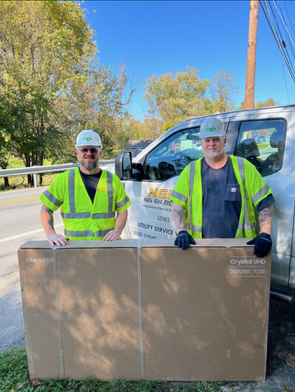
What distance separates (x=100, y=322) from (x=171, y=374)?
705 mm

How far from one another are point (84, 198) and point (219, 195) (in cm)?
121

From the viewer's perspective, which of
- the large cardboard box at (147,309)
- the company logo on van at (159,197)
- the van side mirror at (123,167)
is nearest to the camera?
the large cardboard box at (147,309)

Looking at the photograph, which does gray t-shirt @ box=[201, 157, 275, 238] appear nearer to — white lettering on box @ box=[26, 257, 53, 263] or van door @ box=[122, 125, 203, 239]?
van door @ box=[122, 125, 203, 239]

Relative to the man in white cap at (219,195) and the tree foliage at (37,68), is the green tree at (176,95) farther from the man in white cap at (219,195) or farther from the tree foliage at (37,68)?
the man in white cap at (219,195)

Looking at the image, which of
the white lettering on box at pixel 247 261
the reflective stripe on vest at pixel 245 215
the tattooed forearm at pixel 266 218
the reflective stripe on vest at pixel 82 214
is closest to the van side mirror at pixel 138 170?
the reflective stripe on vest at pixel 82 214

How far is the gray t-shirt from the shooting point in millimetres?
2537

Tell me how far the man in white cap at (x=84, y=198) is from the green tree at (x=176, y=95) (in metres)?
61.4

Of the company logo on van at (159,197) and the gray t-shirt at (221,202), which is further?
the company logo on van at (159,197)

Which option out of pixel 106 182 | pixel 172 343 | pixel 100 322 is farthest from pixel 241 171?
pixel 100 322

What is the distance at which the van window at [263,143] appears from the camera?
2797 mm

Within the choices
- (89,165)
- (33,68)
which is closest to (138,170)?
(89,165)

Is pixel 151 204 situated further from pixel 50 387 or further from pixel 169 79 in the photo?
pixel 169 79

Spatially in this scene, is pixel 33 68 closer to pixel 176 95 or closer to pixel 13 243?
pixel 13 243

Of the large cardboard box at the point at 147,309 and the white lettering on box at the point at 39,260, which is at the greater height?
the white lettering on box at the point at 39,260
